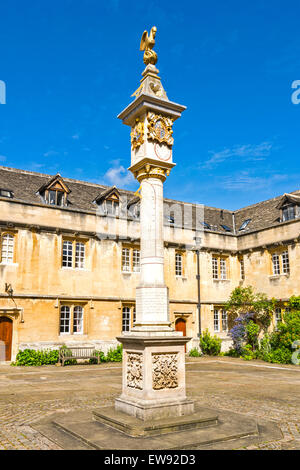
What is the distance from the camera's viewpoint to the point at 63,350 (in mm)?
18297

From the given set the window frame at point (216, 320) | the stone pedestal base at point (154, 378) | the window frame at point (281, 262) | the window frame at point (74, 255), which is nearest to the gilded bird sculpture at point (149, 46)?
the stone pedestal base at point (154, 378)

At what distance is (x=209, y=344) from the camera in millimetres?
23062

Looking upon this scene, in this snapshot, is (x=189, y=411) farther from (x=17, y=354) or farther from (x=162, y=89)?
(x=17, y=354)

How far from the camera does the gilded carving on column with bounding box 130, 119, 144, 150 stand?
26.6 feet

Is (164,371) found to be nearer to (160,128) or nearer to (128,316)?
(160,128)

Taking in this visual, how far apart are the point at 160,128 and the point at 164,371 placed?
184 inches

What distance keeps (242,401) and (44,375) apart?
7902mm

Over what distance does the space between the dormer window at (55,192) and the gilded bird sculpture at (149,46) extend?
12.4 meters

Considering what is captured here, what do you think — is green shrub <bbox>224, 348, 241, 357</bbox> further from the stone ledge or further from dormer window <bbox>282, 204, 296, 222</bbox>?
the stone ledge

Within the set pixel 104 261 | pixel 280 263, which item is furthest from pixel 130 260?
pixel 280 263

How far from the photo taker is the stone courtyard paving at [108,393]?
6633mm

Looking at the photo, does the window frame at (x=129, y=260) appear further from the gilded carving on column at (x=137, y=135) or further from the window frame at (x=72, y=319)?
the gilded carving on column at (x=137, y=135)

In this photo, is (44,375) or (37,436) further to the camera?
(44,375)
